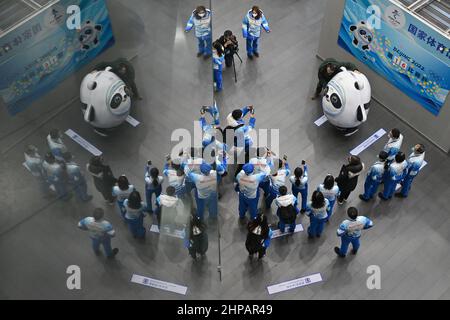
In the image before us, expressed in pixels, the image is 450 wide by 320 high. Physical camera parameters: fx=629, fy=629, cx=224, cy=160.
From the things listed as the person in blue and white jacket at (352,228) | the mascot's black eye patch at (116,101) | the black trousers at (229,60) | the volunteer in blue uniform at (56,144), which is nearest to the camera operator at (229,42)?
the black trousers at (229,60)

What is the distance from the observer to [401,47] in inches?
429

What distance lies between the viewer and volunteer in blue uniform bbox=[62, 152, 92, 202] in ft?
33.0

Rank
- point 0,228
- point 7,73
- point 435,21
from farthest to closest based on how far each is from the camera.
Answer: point 435,21 → point 7,73 → point 0,228

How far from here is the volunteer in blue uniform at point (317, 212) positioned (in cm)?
952

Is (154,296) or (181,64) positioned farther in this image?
(181,64)

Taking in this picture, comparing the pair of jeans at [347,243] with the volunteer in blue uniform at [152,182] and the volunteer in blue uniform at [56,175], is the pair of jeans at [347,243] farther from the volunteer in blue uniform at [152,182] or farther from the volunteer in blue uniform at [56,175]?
the volunteer in blue uniform at [56,175]

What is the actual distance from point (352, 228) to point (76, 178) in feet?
14.5

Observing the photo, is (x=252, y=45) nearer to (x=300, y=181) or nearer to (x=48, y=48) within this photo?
(x=300, y=181)

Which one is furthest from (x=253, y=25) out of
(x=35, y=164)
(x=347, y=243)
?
(x=35, y=164)

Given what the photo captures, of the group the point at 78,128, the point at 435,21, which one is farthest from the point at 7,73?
the point at 435,21

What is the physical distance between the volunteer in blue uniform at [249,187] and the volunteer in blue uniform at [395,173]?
2022 mm

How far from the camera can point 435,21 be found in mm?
10508
